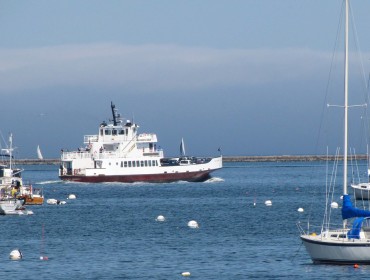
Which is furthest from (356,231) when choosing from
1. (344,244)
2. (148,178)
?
(148,178)

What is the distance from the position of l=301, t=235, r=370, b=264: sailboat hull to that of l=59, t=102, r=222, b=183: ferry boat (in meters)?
90.6

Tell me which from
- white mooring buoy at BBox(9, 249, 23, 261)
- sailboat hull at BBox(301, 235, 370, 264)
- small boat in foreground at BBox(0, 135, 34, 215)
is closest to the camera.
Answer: sailboat hull at BBox(301, 235, 370, 264)

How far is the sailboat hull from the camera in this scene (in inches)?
1813

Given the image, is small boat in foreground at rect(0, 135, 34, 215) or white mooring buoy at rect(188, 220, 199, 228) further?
small boat in foreground at rect(0, 135, 34, 215)

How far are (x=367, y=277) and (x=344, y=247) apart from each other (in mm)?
2087

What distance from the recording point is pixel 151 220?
79.1 m

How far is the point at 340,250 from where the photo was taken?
46.4m

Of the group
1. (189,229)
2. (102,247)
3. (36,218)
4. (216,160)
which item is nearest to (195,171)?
(216,160)

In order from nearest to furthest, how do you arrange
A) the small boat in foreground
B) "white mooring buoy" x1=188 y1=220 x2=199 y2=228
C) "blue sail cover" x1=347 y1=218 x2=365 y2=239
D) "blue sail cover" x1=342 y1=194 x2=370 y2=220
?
"blue sail cover" x1=347 y1=218 x2=365 y2=239 < "blue sail cover" x1=342 y1=194 x2=370 y2=220 < "white mooring buoy" x1=188 y1=220 x2=199 y2=228 < the small boat in foreground

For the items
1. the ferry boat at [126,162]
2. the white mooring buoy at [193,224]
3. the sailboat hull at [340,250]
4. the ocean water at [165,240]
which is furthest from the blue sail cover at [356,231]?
the ferry boat at [126,162]

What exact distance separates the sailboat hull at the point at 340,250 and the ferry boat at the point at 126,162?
90.6 m

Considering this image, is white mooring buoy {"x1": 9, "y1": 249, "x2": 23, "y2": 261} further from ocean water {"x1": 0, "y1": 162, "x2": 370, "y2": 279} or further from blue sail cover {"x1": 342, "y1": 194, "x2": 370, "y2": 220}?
blue sail cover {"x1": 342, "y1": 194, "x2": 370, "y2": 220}

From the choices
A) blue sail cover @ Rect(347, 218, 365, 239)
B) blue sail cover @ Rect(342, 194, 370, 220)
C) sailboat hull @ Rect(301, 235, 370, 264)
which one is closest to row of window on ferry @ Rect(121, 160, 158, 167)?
blue sail cover @ Rect(342, 194, 370, 220)

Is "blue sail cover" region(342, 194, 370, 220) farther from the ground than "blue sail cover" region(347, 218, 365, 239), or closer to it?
farther from the ground
